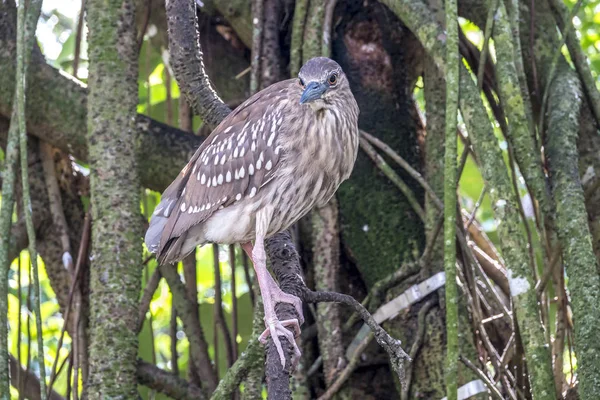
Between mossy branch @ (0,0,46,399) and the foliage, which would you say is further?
the foliage

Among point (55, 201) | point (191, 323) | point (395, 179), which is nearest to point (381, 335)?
point (395, 179)

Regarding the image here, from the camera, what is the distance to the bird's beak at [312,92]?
2.30 meters

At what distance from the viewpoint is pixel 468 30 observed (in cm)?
467

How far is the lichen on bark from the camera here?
260cm

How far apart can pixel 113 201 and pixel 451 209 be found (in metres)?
1.10

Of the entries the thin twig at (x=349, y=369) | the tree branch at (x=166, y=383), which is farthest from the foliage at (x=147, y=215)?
the thin twig at (x=349, y=369)

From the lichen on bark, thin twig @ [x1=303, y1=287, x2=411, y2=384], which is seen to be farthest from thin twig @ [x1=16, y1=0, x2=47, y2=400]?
thin twig @ [x1=303, y1=287, x2=411, y2=384]

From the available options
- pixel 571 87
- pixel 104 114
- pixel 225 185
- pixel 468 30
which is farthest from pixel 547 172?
pixel 468 30

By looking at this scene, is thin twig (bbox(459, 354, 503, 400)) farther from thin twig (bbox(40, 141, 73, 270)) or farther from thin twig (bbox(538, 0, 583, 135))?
thin twig (bbox(40, 141, 73, 270))

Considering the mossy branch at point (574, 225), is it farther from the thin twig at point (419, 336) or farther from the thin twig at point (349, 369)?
the thin twig at point (349, 369)

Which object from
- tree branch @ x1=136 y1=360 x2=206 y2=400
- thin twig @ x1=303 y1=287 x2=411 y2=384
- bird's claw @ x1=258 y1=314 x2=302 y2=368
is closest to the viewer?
thin twig @ x1=303 y1=287 x2=411 y2=384

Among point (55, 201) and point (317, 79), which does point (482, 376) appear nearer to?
point (317, 79)

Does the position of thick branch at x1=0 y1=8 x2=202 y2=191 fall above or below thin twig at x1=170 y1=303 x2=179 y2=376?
above

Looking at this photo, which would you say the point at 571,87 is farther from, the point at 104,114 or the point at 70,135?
the point at 70,135
